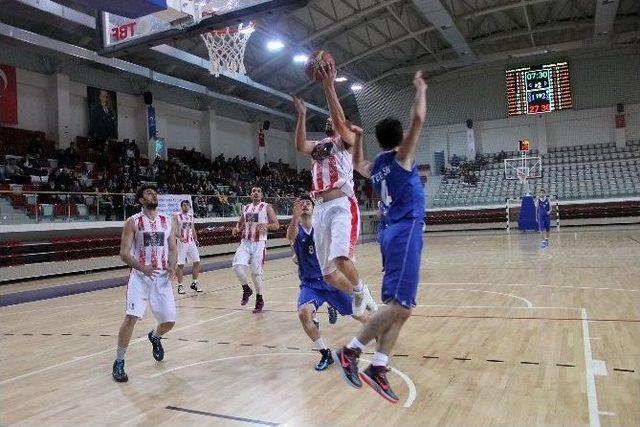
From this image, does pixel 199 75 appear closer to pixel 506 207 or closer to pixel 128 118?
pixel 128 118

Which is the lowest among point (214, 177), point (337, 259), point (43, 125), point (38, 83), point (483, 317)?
point (483, 317)

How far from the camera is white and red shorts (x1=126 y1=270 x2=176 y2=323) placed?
196 inches

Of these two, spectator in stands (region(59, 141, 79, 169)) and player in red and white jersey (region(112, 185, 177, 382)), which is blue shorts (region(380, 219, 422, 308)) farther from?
spectator in stands (region(59, 141, 79, 169))

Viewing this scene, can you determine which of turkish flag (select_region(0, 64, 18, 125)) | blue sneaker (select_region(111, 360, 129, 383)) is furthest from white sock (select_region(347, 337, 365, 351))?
turkish flag (select_region(0, 64, 18, 125))

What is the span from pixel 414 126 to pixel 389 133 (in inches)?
13.5

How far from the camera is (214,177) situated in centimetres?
2530

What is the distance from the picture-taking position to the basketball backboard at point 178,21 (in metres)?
7.92

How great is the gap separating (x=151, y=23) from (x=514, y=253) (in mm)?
11738

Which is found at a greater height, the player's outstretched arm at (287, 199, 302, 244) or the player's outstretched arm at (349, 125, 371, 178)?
the player's outstretched arm at (349, 125, 371, 178)

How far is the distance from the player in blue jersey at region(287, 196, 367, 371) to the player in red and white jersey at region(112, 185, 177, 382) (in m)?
1.30

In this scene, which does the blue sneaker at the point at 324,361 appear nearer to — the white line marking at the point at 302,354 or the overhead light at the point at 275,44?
the white line marking at the point at 302,354

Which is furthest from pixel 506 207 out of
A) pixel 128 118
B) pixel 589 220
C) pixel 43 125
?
pixel 43 125

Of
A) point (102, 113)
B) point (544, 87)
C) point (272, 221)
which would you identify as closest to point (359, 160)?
point (272, 221)

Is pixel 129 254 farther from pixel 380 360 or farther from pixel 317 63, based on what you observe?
pixel 380 360
